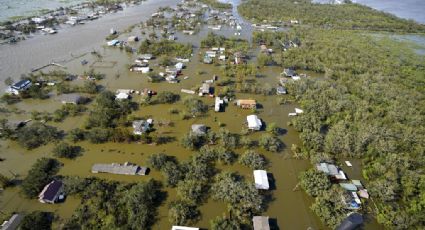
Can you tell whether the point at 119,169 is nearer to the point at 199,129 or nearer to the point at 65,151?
the point at 65,151

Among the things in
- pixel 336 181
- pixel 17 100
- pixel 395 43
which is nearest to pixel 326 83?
pixel 336 181

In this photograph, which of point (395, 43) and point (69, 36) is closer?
point (69, 36)

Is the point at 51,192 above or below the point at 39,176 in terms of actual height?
below

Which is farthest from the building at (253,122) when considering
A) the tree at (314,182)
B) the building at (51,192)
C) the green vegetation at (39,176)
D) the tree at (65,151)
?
the green vegetation at (39,176)

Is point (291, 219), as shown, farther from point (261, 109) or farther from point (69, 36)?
point (69, 36)

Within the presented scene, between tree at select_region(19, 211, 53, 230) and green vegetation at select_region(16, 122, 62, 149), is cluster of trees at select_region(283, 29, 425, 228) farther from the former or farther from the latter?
green vegetation at select_region(16, 122, 62, 149)

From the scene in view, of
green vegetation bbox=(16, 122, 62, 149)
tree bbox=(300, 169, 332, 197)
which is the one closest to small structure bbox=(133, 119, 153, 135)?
green vegetation bbox=(16, 122, 62, 149)

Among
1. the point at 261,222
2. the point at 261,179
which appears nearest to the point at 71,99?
the point at 261,179
